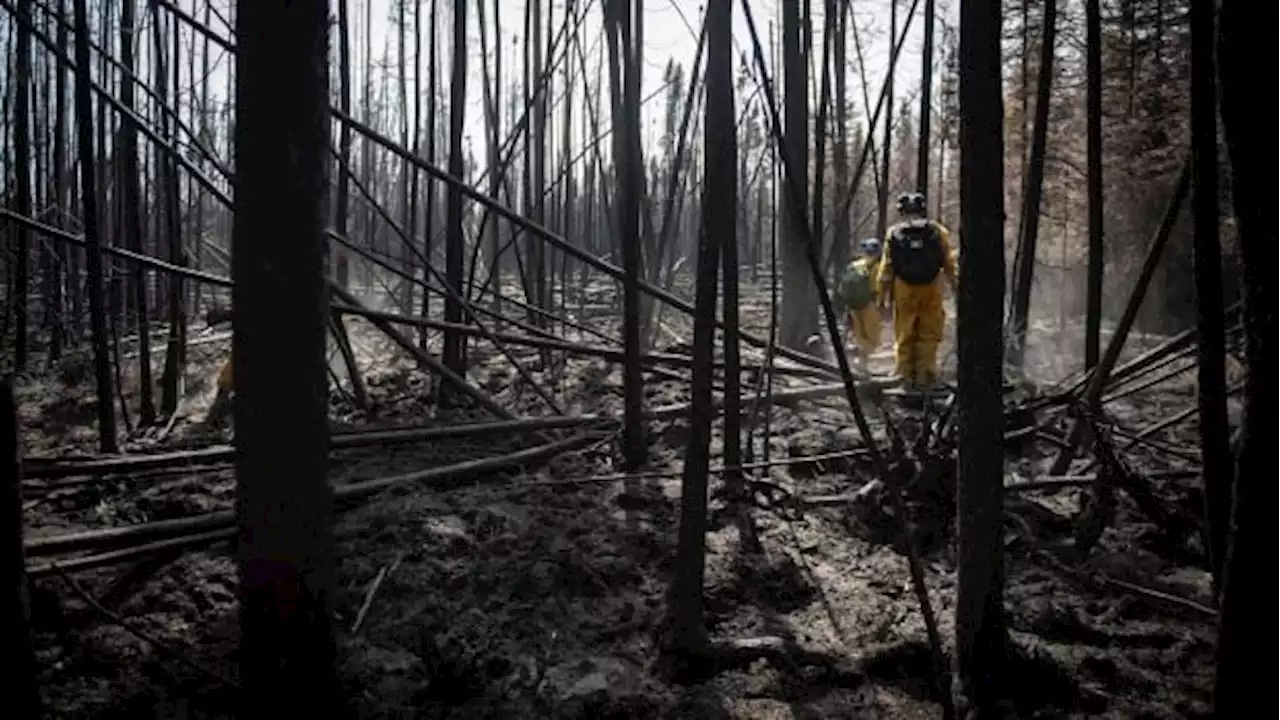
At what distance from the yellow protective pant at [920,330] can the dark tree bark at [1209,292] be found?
371 cm

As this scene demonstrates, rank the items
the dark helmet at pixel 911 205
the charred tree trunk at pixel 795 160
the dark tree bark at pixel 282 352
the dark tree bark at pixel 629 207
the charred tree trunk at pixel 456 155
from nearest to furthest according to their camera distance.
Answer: the dark tree bark at pixel 282 352
the dark tree bark at pixel 629 207
the charred tree trunk at pixel 456 155
the dark helmet at pixel 911 205
the charred tree trunk at pixel 795 160

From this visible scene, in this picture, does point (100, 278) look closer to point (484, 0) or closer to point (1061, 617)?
point (484, 0)

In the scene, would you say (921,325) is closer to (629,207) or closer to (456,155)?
(629,207)

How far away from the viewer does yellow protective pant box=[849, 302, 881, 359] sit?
869cm

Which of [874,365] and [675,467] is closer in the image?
[675,467]

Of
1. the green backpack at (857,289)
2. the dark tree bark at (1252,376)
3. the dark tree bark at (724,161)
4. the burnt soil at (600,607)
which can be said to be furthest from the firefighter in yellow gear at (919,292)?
the dark tree bark at (1252,376)

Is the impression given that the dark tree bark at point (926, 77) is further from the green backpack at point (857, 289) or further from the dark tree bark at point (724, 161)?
the dark tree bark at point (724, 161)

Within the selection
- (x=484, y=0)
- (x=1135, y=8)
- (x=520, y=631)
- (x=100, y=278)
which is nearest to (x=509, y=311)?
(x=484, y=0)

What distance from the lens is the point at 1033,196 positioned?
7367mm

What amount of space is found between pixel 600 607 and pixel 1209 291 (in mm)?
2624

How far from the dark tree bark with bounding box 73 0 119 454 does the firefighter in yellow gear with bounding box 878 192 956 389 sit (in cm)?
567

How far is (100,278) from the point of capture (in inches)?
241

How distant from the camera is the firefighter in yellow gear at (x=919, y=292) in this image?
6.70 m

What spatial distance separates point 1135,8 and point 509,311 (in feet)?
37.4
